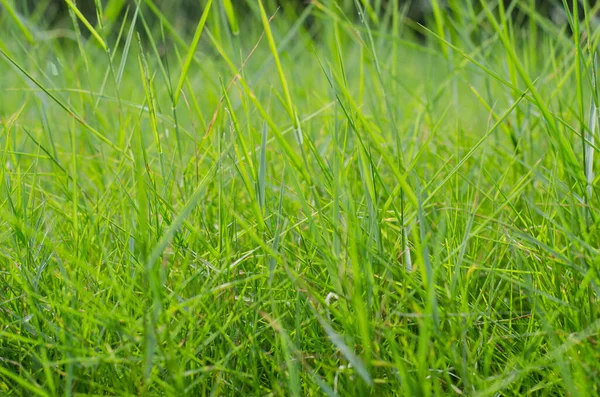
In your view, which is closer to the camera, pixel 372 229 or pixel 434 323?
pixel 434 323

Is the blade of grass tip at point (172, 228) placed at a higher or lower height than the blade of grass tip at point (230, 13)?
lower

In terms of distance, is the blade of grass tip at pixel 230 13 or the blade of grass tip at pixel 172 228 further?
the blade of grass tip at pixel 230 13

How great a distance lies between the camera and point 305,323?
2.26 feet

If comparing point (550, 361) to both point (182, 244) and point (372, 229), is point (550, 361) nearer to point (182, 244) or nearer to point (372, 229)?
point (372, 229)

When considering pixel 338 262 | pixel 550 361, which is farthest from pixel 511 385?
pixel 338 262

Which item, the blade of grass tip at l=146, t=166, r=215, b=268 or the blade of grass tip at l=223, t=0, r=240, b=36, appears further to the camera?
the blade of grass tip at l=223, t=0, r=240, b=36

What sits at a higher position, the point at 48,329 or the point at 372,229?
the point at 372,229

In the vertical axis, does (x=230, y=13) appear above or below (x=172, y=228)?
above

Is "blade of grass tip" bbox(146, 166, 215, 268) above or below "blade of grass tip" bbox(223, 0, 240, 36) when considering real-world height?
below

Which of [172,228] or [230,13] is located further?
[230,13]

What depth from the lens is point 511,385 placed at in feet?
2.05

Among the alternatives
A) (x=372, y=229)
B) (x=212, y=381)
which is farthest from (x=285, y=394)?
(x=372, y=229)

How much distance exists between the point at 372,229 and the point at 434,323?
0.46 feet

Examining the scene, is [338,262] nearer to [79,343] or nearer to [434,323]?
[434,323]
